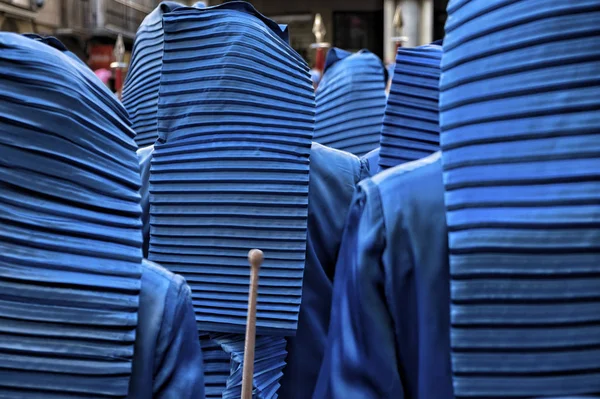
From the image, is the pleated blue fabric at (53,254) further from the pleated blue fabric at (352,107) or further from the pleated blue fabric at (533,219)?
the pleated blue fabric at (352,107)

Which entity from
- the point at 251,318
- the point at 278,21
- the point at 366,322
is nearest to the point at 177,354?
the point at 251,318

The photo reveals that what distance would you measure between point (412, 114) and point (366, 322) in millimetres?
1428

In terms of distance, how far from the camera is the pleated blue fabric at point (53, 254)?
38.1 inches

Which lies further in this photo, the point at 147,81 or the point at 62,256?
the point at 147,81

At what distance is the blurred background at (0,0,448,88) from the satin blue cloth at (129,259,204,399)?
14006 mm

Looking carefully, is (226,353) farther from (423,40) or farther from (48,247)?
(423,40)

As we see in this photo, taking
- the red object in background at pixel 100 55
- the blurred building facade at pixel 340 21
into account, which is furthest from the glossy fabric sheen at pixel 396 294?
the blurred building facade at pixel 340 21

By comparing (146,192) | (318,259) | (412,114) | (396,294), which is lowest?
(396,294)

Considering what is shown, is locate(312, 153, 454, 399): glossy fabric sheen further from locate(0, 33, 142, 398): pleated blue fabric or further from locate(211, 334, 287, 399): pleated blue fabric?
Answer: locate(211, 334, 287, 399): pleated blue fabric

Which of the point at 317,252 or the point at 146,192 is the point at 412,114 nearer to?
the point at 317,252

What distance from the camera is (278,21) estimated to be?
20.8 meters

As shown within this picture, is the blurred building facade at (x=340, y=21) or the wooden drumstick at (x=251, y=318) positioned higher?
the blurred building facade at (x=340, y=21)

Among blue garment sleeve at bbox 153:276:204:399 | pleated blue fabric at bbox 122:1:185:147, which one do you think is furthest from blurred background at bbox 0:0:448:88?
blue garment sleeve at bbox 153:276:204:399

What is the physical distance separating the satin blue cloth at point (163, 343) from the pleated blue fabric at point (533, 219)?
1.27 ft
